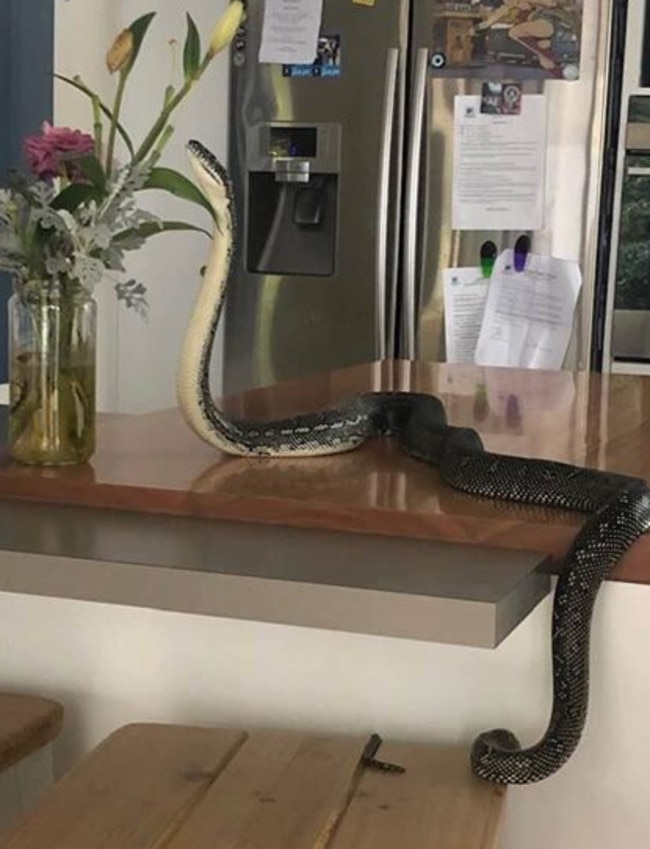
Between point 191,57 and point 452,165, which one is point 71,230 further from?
point 452,165

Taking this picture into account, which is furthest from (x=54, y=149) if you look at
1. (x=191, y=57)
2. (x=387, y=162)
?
(x=387, y=162)

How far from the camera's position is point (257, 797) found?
1082 mm

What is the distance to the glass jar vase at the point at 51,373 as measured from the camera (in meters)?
1.33

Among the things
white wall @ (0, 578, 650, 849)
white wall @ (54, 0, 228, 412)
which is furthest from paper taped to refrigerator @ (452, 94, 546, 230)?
white wall @ (0, 578, 650, 849)

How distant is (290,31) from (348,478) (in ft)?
7.71

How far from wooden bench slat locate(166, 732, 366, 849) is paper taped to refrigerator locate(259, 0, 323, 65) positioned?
2509 millimetres

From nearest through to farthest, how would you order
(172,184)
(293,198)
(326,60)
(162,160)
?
(172,184) < (326,60) < (293,198) < (162,160)

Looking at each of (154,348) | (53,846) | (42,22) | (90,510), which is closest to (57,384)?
(90,510)

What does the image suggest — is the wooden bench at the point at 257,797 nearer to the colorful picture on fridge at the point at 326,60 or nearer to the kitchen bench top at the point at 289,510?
the kitchen bench top at the point at 289,510

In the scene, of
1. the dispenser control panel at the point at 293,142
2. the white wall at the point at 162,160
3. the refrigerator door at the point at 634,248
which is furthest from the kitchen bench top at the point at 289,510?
the white wall at the point at 162,160

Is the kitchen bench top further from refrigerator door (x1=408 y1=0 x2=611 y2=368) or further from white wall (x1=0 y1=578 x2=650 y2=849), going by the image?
refrigerator door (x1=408 y1=0 x2=611 y2=368)

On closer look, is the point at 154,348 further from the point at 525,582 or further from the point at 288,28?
the point at 525,582

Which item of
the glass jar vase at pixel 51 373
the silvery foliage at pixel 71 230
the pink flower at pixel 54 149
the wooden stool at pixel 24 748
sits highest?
the pink flower at pixel 54 149

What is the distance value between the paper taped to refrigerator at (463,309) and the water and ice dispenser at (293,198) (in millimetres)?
309
